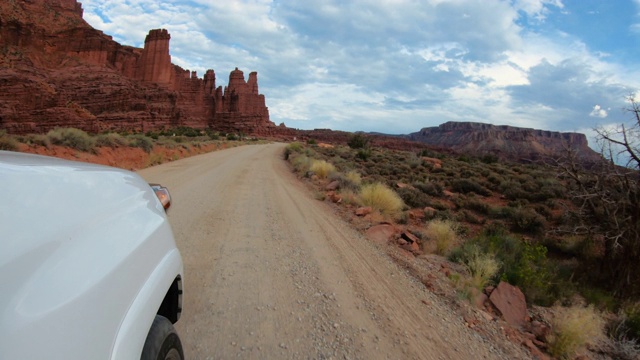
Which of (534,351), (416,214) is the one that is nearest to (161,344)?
(534,351)

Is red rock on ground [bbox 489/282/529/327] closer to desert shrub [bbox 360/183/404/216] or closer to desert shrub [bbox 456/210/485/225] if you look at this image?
desert shrub [bbox 360/183/404/216]

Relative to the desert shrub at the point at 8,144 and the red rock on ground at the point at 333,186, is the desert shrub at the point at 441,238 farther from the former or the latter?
the desert shrub at the point at 8,144

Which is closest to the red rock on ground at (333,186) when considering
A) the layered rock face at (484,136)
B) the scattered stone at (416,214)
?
the scattered stone at (416,214)

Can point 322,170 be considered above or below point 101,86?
below

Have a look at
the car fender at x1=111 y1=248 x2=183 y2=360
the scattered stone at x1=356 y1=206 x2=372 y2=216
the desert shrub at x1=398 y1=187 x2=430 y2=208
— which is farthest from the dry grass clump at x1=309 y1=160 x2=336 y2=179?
the car fender at x1=111 y1=248 x2=183 y2=360

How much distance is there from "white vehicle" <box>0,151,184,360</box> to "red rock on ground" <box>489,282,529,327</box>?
4.46m

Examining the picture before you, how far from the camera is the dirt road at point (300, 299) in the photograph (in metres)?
3.47

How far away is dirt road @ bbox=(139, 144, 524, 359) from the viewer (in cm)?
347

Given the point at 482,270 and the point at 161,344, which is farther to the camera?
the point at 482,270

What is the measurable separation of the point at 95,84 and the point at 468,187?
72891 millimetres

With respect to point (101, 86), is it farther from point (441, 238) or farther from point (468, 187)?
point (441, 238)

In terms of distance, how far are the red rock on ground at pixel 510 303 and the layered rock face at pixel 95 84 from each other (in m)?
53.3

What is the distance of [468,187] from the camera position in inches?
736

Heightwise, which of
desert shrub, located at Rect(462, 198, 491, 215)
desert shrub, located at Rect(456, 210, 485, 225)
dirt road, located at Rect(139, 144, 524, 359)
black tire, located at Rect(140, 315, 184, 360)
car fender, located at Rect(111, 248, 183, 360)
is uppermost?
car fender, located at Rect(111, 248, 183, 360)
